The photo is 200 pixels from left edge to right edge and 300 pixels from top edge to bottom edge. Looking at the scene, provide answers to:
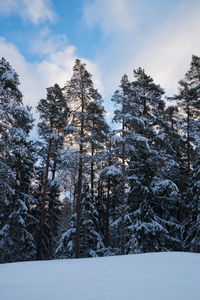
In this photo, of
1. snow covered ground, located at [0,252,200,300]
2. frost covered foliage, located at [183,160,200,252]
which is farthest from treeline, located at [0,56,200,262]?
snow covered ground, located at [0,252,200,300]

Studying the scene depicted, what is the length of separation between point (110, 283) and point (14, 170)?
12938 millimetres

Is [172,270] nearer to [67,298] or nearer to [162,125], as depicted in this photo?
[67,298]

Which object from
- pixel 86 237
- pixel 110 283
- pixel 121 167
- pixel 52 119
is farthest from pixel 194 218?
pixel 52 119

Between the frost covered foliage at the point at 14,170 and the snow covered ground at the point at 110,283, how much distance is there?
5.64 m

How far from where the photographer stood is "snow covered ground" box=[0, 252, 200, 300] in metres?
2.91

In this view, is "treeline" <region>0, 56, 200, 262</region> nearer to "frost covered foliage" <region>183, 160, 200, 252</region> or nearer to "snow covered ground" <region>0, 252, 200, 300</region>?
"frost covered foliage" <region>183, 160, 200, 252</region>

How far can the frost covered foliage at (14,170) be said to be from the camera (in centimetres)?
896

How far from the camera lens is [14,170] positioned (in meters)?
14.5

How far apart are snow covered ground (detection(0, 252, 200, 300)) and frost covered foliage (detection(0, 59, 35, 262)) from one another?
18.5 feet

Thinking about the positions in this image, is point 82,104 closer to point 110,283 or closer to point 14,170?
point 14,170

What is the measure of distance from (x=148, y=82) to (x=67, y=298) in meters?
14.8

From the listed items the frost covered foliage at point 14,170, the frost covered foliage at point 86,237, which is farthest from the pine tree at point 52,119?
the frost covered foliage at point 86,237

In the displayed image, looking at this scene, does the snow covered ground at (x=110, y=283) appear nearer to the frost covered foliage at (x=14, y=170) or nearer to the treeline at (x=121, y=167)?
the frost covered foliage at (x=14, y=170)

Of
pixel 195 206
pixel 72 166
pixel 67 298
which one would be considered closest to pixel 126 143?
pixel 72 166
